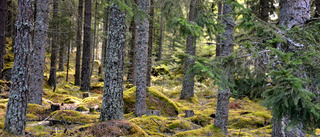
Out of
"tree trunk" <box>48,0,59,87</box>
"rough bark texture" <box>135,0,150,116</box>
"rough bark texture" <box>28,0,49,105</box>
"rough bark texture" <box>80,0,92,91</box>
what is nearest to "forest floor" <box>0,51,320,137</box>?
"rough bark texture" <box>28,0,49,105</box>

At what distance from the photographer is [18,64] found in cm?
461

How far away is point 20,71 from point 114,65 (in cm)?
205

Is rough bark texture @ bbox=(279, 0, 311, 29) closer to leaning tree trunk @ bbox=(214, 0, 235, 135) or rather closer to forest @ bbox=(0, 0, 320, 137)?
forest @ bbox=(0, 0, 320, 137)

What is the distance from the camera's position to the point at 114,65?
5375mm

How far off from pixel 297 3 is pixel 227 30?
166cm

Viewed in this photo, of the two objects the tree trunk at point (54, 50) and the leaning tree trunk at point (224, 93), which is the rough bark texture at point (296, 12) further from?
the tree trunk at point (54, 50)

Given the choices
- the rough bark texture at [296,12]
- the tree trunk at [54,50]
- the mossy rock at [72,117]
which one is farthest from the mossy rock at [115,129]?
the tree trunk at [54,50]

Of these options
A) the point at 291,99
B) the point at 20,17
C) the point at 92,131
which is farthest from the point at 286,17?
the point at 20,17

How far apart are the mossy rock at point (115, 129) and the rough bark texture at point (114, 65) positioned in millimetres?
233

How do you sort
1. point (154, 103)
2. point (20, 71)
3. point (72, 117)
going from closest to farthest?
point (20, 71), point (72, 117), point (154, 103)

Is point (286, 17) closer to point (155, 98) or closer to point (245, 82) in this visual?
point (245, 82)

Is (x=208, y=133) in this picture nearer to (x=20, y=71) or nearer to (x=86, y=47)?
(x=20, y=71)

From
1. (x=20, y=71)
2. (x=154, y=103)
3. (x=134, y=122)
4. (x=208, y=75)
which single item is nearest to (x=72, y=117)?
(x=134, y=122)

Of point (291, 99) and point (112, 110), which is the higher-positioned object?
point (291, 99)
